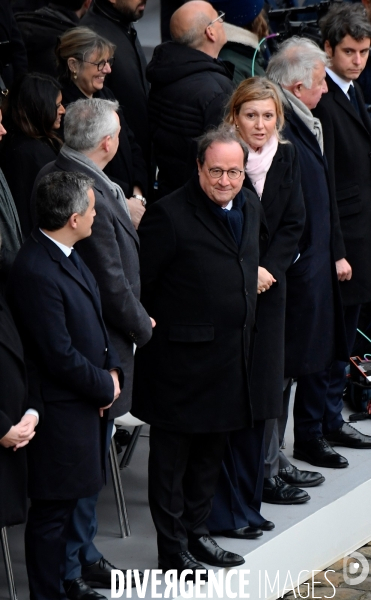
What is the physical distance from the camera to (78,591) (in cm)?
409

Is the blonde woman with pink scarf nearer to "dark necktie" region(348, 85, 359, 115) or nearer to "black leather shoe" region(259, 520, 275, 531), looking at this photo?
"black leather shoe" region(259, 520, 275, 531)

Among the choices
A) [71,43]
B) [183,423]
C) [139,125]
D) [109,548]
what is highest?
[71,43]

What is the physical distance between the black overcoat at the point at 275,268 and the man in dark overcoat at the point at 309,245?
24cm

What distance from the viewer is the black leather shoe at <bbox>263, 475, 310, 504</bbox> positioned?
5.06 metres

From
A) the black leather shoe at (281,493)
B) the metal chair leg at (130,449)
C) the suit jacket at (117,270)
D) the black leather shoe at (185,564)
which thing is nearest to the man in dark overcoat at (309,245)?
the black leather shoe at (281,493)

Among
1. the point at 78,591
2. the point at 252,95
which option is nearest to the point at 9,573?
the point at 78,591

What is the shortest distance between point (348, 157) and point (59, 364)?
2.40 meters

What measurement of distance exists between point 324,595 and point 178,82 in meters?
2.36

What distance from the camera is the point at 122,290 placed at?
411 cm

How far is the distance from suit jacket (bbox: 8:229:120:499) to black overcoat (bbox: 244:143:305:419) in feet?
3.01

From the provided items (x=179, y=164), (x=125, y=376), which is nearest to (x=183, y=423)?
(x=125, y=376)

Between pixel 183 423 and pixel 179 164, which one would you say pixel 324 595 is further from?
pixel 179 164

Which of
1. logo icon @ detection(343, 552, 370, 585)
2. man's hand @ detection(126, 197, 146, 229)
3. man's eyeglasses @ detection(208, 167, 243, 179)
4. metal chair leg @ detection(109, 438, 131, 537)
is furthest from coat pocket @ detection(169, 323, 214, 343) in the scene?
logo icon @ detection(343, 552, 370, 585)

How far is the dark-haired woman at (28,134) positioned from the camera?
4.55 m
